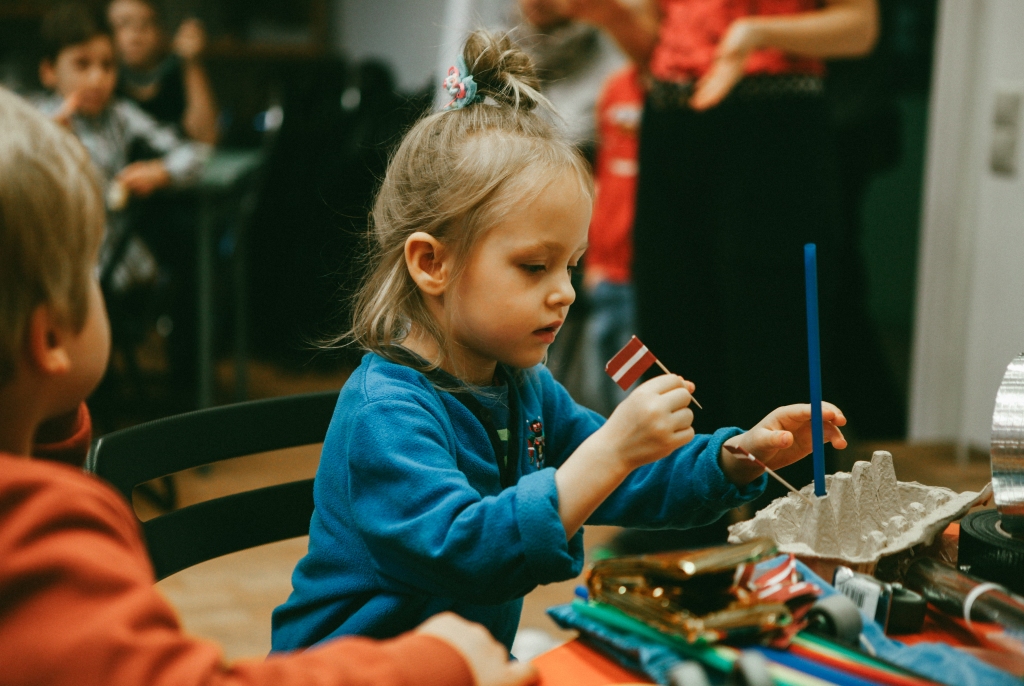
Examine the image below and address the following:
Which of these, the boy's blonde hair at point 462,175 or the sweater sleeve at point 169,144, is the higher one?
the boy's blonde hair at point 462,175

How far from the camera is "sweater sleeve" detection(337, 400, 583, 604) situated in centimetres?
71

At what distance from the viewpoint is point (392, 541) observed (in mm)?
752

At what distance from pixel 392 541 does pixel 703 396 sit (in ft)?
4.12

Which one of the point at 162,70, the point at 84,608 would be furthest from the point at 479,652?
the point at 162,70

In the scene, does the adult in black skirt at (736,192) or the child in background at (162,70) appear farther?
the child in background at (162,70)

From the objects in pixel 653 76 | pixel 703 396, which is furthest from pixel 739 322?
pixel 653 76

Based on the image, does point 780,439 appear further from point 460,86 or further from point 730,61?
point 730,61

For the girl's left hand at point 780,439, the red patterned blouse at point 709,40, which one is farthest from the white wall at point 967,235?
the girl's left hand at point 780,439

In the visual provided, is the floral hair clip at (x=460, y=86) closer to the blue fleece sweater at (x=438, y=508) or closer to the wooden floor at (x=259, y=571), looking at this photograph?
the blue fleece sweater at (x=438, y=508)

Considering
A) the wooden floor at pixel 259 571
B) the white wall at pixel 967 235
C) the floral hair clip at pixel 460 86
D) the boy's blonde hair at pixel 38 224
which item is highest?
the floral hair clip at pixel 460 86

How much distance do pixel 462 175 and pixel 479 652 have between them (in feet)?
1.61

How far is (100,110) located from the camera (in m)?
3.19

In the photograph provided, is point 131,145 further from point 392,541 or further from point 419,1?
point 392,541

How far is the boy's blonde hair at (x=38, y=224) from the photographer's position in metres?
0.50
